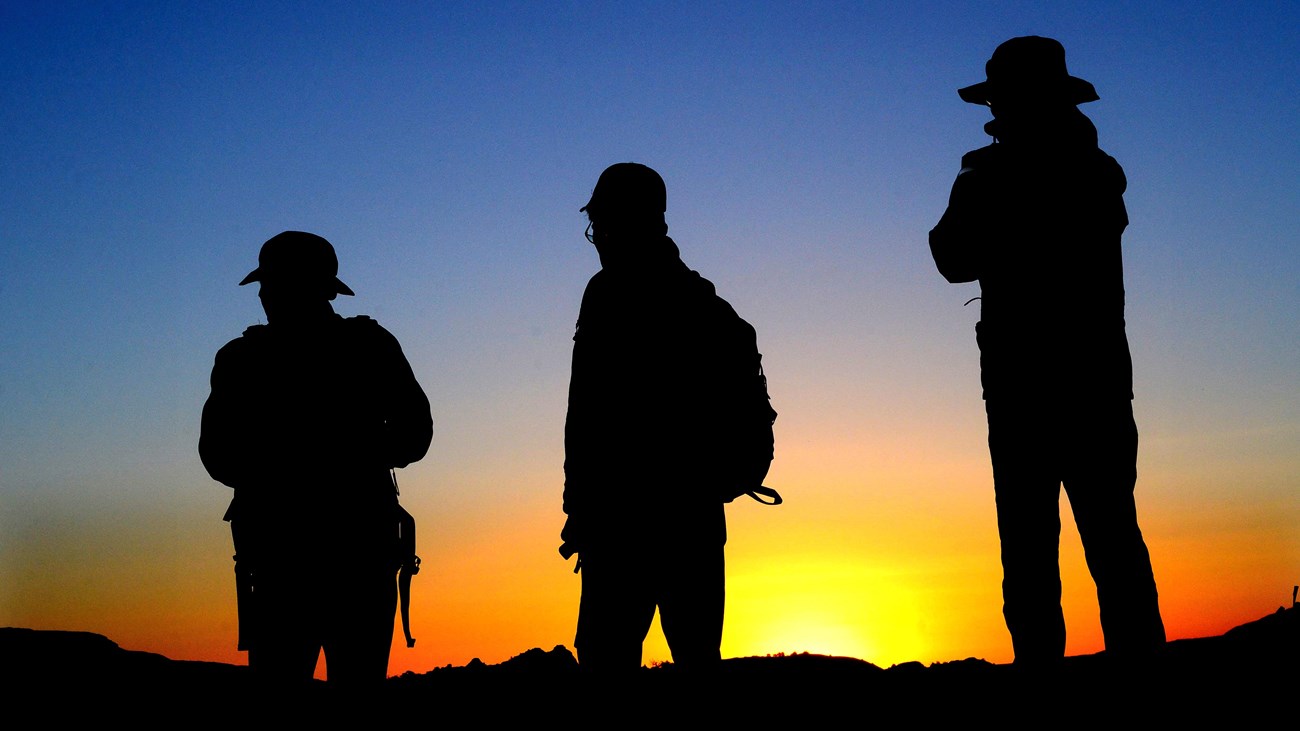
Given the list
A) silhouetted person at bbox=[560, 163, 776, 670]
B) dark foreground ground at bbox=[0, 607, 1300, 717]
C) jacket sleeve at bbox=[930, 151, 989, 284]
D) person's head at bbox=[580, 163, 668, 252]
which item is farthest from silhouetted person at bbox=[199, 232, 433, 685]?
jacket sleeve at bbox=[930, 151, 989, 284]

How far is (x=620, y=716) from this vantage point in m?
3.68

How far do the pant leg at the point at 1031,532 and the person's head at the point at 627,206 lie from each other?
1691 millimetres

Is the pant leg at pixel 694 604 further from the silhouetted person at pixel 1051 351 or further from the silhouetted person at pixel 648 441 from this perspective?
the silhouetted person at pixel 1051 351

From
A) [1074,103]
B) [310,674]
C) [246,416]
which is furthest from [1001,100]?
[310,674]

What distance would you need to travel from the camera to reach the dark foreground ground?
3648 mm

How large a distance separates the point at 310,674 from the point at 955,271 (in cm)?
317

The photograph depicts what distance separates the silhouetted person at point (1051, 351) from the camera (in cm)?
431

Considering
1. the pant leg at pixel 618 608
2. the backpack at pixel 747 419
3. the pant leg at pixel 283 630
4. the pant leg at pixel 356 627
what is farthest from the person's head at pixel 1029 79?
the pant leg at pixel 283 630

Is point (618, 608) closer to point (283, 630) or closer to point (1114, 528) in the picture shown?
point (283, 630)

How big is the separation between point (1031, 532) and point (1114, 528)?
12.2 inches

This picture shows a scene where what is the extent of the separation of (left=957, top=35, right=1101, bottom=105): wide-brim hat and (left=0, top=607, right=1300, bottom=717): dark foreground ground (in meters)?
2.28

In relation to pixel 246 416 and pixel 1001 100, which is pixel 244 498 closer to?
pixel 246 416

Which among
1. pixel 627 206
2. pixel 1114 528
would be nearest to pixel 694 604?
pixel 627 206

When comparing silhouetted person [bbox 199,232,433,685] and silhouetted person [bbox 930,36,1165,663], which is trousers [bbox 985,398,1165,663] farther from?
silhouetted person [bbox 199,232,433,685]
